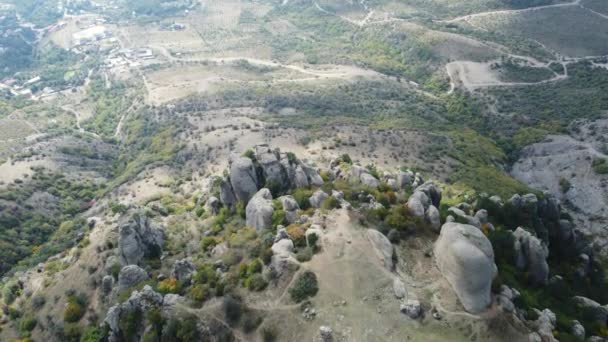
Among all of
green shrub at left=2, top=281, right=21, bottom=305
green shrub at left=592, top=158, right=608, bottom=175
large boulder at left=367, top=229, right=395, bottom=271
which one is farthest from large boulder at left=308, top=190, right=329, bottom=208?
green shrub at left=592, top=158, right=608, bottom=175

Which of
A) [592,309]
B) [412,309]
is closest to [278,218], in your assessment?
[412,309]

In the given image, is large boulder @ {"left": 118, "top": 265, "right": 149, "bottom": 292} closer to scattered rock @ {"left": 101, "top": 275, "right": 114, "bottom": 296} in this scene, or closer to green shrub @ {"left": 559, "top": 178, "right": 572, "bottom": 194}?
scattered rock @ {"left": 101, "top": 275, "right": 114, "bottom": 296}

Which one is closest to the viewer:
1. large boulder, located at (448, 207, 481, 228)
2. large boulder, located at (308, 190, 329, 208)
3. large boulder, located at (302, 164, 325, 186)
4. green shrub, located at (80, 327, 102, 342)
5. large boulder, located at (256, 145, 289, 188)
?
green shrub, located at (80, 327, 102, 342)

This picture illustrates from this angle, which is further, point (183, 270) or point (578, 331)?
point (183, 270)

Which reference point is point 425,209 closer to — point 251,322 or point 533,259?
point 533,259

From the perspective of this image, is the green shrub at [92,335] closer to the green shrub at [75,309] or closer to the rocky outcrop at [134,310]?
the rocky outcrop at [134,310]

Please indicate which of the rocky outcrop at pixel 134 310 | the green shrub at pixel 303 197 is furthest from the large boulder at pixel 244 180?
the rocky outcrop at pixel 134 310
